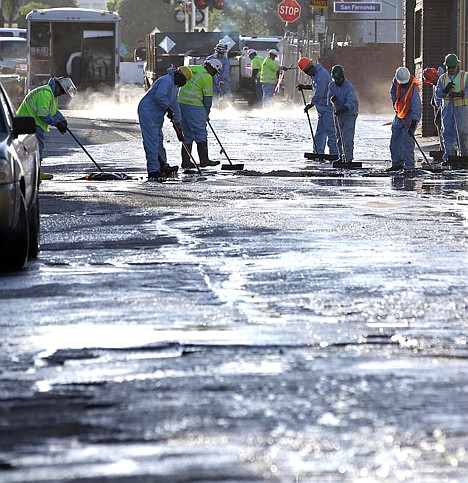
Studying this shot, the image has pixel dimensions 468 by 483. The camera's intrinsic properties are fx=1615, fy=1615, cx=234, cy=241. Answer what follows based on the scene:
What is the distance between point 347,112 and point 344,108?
25 centimetres

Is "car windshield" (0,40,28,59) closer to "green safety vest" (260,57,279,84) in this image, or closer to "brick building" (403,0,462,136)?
"green safety vest" (260,57,279,84)

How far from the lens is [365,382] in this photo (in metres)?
6.71

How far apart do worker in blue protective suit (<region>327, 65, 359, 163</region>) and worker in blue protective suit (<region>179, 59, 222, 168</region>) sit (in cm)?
207

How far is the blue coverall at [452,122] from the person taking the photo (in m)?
25.5

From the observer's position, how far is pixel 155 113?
22719 mm

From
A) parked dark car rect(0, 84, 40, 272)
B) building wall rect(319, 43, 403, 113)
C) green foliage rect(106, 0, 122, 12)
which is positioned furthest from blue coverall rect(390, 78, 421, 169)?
green foliage rect(106, 0, 122, 12)

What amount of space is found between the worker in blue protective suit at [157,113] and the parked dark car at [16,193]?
33.6 ft

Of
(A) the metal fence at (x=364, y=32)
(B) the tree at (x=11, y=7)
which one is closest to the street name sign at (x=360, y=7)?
(A) the metal fence at (x=364, y=32)

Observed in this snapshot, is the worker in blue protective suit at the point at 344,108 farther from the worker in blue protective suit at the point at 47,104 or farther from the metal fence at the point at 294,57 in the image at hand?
the metal fence at the point at 294,57

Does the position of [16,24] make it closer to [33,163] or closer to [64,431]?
[33,163]

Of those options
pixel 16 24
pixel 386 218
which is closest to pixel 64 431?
pixel 386 218

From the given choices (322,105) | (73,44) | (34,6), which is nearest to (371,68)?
(73,44)

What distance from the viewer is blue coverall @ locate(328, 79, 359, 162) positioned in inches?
1014

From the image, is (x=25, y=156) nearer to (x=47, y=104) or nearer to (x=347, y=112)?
(x=47, y=104)
